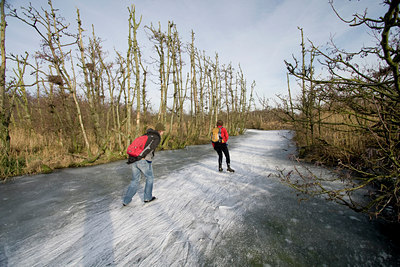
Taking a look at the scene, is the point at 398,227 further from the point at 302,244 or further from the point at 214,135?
the point at 214,135

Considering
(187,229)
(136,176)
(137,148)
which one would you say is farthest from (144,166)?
(187,229)

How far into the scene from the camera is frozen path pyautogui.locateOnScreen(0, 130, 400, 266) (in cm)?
230

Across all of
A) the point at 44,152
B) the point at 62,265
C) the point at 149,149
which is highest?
the point at 149,149

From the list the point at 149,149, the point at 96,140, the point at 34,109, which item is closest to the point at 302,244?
the point at 149,149

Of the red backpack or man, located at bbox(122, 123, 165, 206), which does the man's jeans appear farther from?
the red backpack

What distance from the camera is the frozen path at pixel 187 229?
7.54 ft

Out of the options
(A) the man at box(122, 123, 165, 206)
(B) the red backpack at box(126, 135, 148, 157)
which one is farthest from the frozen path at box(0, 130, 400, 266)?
(B) the red backpack at box(126, 135, 148, 157)

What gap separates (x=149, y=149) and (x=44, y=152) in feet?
23.7

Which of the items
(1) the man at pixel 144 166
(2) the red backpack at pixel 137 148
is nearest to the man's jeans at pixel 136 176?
(1) the man at pixel 144 166

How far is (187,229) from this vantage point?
2.91 metres

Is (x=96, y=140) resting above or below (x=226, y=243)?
above

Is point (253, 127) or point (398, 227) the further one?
point (253, 127)

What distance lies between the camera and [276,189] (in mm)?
4512

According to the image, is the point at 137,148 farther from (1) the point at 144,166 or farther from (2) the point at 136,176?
(2) the point at 136,176
